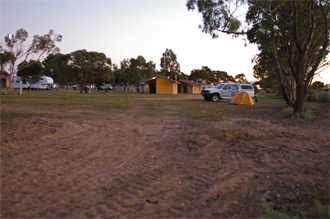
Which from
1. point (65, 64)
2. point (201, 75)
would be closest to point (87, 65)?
point (65, 64)

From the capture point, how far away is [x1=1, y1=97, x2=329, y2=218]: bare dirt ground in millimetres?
3327

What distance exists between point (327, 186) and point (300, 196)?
1.89 feet

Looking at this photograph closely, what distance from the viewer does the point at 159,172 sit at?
461 centimetres

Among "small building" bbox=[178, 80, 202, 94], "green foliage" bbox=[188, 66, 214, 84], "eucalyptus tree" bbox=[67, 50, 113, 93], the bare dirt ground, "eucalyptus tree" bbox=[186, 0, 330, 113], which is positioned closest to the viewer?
the bare dirt ground

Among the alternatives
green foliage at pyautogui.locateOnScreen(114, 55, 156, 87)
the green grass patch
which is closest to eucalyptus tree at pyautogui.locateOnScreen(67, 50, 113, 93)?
the green grass patch

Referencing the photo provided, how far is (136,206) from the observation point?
3.36m

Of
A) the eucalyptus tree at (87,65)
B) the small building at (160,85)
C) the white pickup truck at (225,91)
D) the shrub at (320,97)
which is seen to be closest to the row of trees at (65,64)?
the eucalyptus tree at (87,65)

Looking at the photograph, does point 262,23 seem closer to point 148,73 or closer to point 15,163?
point 15,163

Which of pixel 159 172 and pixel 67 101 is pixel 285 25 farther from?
pixel 67 101

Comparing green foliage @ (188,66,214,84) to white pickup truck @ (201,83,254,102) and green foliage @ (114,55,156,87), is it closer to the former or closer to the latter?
green foliage @ (114,55,156,87)

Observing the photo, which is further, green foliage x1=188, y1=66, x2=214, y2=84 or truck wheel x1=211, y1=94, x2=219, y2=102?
green foliage x1=188, y1=66, x2=214, y2=84

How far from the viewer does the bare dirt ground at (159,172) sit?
3327mm

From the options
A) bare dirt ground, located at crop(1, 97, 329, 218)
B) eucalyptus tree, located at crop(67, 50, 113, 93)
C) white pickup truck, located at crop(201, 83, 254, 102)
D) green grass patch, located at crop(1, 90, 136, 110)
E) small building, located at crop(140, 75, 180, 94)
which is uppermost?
eucalyptus tree, located at crop(67, 50, 113, 93)

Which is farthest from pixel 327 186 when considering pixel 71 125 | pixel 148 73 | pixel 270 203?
pixel 148 73
